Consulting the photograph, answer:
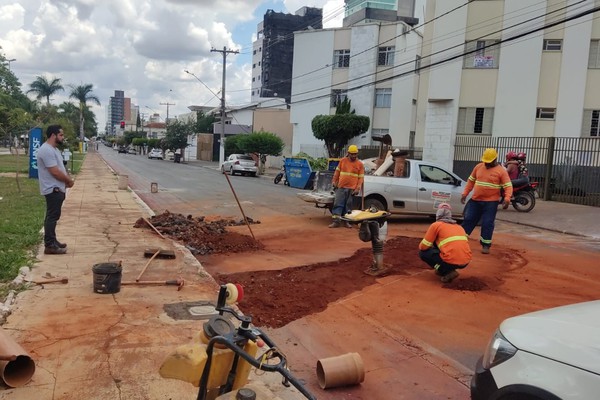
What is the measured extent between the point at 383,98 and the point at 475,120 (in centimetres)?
1170

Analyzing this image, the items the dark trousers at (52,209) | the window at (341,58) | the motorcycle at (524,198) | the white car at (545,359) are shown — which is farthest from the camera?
the window at (341,58)

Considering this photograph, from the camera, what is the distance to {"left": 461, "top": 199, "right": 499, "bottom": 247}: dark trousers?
28.8 ft

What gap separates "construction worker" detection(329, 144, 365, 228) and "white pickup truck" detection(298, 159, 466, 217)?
0.83 m

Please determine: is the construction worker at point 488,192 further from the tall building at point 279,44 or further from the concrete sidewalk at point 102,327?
the tall building at point 279,44

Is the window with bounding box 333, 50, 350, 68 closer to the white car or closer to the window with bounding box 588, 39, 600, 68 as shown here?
the window with bounding box 588, 39, 600, 68

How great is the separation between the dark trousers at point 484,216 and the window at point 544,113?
723 inches

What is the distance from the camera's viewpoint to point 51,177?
712 cm

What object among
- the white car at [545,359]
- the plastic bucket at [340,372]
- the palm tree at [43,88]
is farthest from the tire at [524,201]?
the palm tree at [43,88]

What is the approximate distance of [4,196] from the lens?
14344mm

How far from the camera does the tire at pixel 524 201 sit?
15.4 meters

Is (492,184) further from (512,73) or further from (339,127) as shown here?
(339,127)

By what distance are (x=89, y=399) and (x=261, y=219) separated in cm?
929

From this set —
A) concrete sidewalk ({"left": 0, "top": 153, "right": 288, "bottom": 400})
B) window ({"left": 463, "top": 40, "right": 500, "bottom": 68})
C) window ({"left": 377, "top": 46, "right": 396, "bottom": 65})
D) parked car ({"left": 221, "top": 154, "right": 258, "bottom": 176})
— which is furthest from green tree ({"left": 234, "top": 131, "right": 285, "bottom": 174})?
concrete sidewalk ({"left": 0, "top": 153, "right": 288, "bottom": 400})

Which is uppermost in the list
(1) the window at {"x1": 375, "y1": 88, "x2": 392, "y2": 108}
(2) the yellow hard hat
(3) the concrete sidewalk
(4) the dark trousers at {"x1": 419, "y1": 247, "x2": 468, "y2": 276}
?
(1) the window at {"x1": 375, "y1": 88, "x2": 392, "y2": 108}
